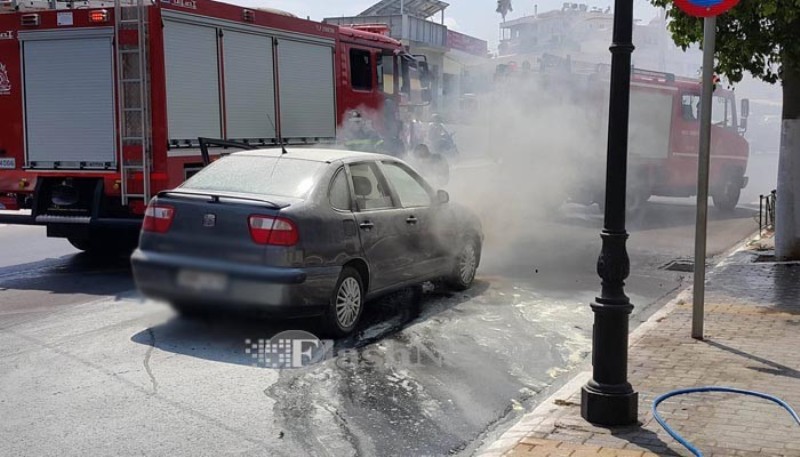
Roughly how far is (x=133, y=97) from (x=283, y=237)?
457 centimetres

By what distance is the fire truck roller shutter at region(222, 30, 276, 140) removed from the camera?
1118 cm

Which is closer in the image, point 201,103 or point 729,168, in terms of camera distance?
point 201,103

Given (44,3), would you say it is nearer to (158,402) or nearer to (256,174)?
(256,174)

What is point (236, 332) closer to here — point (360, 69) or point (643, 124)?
point (360, 69)

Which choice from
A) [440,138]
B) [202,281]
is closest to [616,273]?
[202,281]

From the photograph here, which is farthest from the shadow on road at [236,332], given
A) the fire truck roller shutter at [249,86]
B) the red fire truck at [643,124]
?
the red fire truck at [643,124]

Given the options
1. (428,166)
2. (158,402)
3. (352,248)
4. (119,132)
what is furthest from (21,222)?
(428,166)

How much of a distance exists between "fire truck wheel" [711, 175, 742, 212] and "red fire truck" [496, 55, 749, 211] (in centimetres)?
28

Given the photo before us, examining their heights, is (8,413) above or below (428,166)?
below

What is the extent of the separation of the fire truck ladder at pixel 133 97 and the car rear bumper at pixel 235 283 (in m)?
3.39

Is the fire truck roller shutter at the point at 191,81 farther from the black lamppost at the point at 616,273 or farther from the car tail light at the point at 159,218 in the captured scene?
the black lamppost at the point at 616,273

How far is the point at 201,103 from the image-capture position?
35.1 feet

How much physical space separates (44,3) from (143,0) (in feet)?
7.63

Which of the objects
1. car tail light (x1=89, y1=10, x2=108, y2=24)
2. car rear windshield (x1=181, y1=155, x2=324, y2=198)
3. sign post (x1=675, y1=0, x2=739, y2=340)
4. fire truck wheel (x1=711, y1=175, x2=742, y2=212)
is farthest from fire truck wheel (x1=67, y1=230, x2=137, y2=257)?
fire truck wheel (x1=711, y1=175, x2=742, y2=212)
